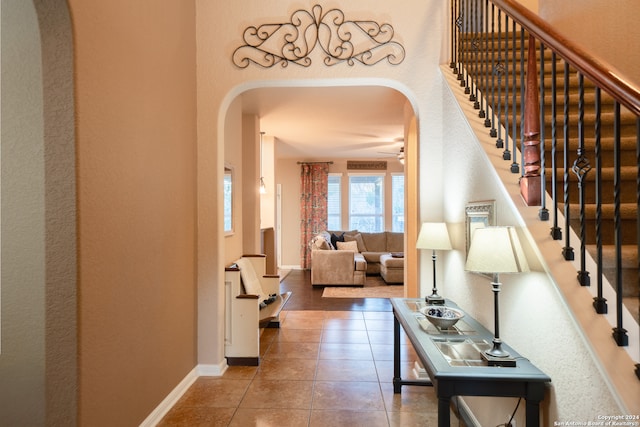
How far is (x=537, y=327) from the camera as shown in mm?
1531

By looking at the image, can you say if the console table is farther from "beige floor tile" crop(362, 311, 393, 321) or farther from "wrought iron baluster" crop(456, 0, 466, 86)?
"beige floor tile" crop(362, 311, 393, 321)

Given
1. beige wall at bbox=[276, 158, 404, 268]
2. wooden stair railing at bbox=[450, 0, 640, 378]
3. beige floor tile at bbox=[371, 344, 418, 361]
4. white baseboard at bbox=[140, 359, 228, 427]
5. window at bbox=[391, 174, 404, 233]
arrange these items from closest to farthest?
wooden stair railing at bbox=[450, 0, 640, 378]
white baseboard at bbox=[140, 359, 228, 427]
beige floor tile at bbox=[371, 344, 418, 361]
beige wall at bbox=[276, 158, 404, 268]
window at bbox=[391, 174, 404, 233]

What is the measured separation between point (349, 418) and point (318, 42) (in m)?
2.99

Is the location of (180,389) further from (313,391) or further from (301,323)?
(301,323)

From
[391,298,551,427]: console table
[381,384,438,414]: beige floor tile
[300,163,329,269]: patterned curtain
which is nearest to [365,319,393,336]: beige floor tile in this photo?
[381,384,438,414]: beige floor tile

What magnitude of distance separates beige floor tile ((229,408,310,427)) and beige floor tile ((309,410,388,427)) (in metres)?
0.08

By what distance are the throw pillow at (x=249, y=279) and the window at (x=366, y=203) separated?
565 cm

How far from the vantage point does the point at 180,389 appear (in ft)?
8.84

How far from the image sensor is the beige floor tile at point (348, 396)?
257 cm

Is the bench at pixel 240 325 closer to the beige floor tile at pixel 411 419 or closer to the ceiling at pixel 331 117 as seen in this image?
the beige floor tile at pixel 411 419

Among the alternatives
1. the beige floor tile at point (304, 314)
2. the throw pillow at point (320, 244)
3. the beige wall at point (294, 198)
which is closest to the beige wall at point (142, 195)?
the beige floor tile at point (304, 314)

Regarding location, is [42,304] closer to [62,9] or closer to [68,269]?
[68,269]

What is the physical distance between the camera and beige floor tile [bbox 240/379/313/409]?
A: 8.52ft

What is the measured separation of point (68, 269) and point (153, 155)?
978 mm
